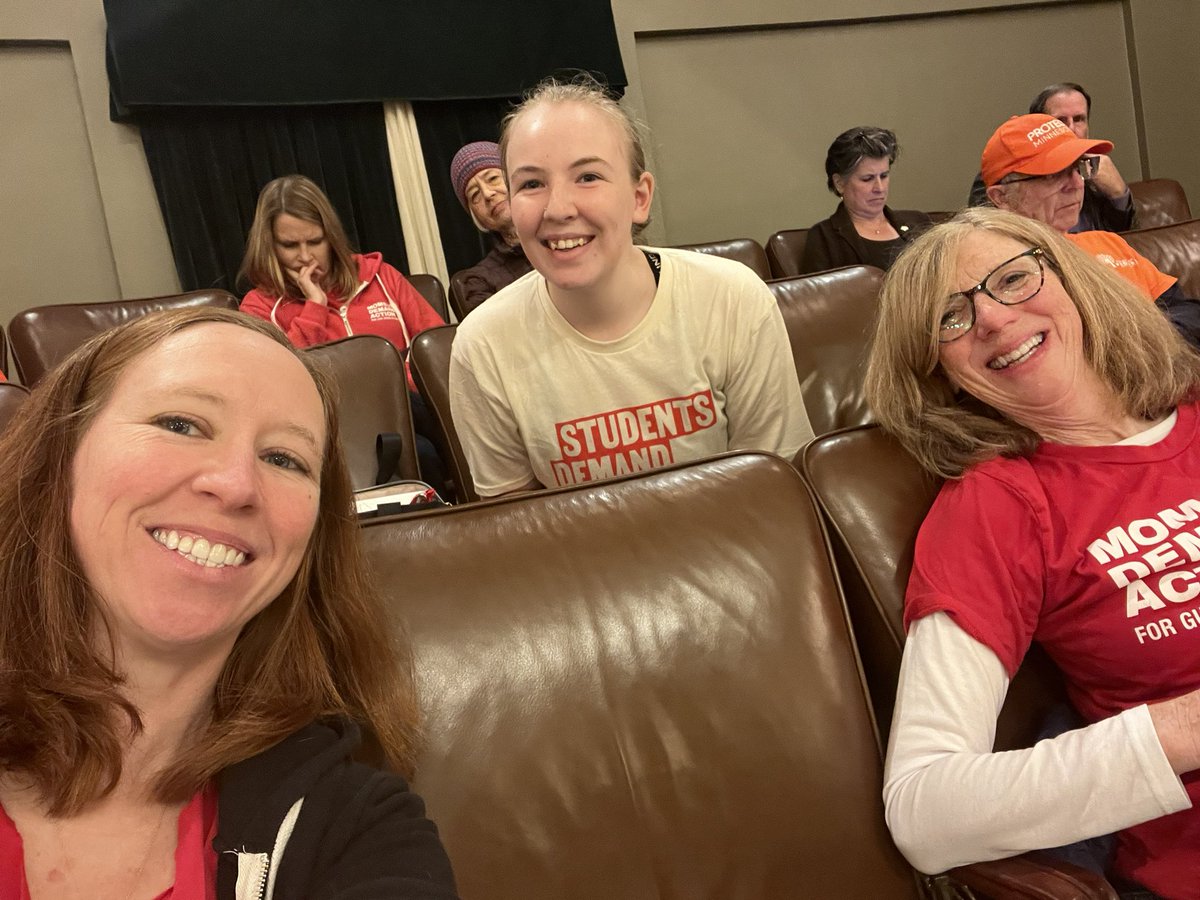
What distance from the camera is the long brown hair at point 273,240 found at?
303 centimetres

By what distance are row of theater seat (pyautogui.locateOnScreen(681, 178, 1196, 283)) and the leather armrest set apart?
7.60 feet

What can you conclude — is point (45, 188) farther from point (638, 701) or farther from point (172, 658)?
point (638, 701)

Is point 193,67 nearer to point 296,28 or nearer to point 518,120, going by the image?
point 296,28

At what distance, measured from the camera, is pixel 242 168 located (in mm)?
4094

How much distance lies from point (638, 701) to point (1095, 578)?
0.55 meters

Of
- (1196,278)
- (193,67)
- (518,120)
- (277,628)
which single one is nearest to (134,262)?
(193,67)

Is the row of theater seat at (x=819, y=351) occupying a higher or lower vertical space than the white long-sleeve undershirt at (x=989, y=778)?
higher

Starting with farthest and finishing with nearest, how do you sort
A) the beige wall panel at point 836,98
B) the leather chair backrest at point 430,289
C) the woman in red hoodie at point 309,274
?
1. the beige wall panel at point 836,98
2. the leather chair backrest at point 430,289
3. the woman in red hoodie at point 309,274

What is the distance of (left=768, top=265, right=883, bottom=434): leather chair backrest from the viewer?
2021 mm

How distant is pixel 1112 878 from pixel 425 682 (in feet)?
2.66

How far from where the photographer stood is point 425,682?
103 centimetres

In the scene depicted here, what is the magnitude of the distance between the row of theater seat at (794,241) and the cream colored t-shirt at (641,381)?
54.3 inches

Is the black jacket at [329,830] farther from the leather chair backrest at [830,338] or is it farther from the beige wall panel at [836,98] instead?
the beige wall panel at [836,98]

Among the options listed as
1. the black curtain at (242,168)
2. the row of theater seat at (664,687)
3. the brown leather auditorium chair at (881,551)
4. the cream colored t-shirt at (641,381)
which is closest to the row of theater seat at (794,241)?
the cream colored t-shirt at (641,381)
